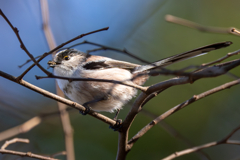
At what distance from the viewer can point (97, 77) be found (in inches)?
111

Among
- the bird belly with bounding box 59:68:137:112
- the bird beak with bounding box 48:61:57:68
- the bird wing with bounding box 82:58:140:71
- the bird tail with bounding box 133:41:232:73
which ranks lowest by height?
the bird belly with bounding box 59:68:137:112

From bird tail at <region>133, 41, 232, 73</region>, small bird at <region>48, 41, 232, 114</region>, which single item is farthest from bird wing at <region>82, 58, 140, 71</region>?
bird tail at <region>133, 41, 232, 73</region>

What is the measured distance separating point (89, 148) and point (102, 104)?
1.95m

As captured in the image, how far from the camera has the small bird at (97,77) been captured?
2.71m

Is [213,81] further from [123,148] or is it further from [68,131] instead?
[68,131]

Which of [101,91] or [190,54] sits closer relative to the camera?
[190,54]

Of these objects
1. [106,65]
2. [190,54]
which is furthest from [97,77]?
[190,54]

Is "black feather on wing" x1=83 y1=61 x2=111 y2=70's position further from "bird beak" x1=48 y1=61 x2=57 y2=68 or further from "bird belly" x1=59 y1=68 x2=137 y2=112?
"bird beak" x1=48 y1=61 x2=57 y2=68

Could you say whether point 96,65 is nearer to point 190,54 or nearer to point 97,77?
point 97,77

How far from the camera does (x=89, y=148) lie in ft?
14.5

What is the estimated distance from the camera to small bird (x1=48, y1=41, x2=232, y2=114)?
271cm

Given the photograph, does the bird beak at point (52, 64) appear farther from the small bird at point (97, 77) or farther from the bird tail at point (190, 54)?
the bird tail at point (190, 54)

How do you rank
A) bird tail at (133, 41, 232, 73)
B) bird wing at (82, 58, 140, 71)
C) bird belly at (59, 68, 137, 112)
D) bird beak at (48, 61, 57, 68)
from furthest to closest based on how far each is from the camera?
bird wing at (82, 58, 140, 71)
bird beak at (48, 61, 57, 68)
bird belly at (59, 68, 137, 112)
bird tail at (133, 41, 232, 73)

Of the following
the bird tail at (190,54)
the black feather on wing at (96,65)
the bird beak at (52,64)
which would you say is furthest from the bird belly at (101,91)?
the bird tail at (190,54)
